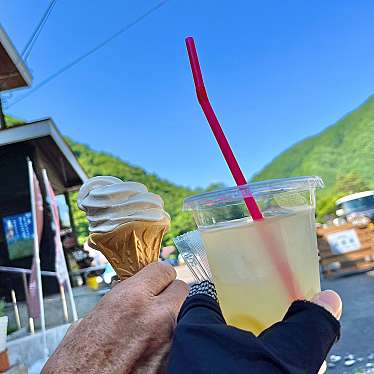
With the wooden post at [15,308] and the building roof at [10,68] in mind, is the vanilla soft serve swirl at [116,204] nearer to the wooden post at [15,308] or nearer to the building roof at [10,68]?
the wooden post at [15,308]

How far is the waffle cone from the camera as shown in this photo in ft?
3.33

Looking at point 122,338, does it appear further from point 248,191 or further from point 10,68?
point 10,68

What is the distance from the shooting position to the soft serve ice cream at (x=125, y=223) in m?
1.02

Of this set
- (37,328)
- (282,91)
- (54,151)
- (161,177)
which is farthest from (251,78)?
(37,328)

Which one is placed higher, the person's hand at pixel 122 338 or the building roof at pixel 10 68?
the building roof at pixel 10 68

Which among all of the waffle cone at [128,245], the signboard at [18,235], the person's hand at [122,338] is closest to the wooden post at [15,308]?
the signboard at [18,235]

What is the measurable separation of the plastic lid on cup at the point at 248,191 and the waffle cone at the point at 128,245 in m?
0.28

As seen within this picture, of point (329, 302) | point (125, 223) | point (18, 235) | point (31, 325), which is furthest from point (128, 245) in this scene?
point (18, 235)

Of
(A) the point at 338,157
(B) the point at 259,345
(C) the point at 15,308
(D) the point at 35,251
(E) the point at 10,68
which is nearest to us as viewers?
(B) the point at 259,345

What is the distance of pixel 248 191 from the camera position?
2.38 feet

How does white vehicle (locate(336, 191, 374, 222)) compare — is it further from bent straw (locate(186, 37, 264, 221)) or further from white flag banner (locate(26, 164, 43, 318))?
bent straw (locate(186, 37, 264, 221))

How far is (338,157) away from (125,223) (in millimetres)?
15443

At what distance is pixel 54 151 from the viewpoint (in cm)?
884

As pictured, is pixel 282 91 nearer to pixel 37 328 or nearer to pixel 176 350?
pixel 37 328
